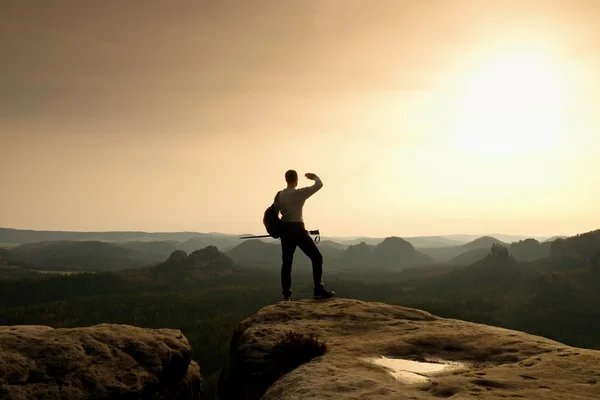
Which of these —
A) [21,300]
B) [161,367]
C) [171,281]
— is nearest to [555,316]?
[161,367]

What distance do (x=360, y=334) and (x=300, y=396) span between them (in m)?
5.05

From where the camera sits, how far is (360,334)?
36.3ft

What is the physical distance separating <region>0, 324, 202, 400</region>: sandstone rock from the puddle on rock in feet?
19.7

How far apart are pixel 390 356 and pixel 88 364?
7396 millimetres

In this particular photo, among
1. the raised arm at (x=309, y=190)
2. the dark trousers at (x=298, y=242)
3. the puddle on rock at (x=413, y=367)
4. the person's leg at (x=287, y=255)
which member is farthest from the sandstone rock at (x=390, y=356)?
the raised arm at (x=309, y=190)

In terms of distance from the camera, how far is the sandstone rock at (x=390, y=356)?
6402mm

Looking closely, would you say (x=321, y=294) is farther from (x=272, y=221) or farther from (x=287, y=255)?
(x=272, y=221)

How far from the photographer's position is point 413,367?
8.30 meters

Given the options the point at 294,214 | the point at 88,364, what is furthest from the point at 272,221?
the point at 88,364

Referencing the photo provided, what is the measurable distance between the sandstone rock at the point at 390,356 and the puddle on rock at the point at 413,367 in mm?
207

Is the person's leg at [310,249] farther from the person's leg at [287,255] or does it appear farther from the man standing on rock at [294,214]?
the person's leg at [287,255]

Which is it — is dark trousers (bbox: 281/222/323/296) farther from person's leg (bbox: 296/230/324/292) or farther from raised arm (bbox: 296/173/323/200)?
raised arm (bbox: 296/173/323/200)

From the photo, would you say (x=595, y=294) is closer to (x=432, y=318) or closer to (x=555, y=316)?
(x=555, y=316)

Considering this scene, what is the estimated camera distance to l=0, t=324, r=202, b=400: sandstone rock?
8039mm
